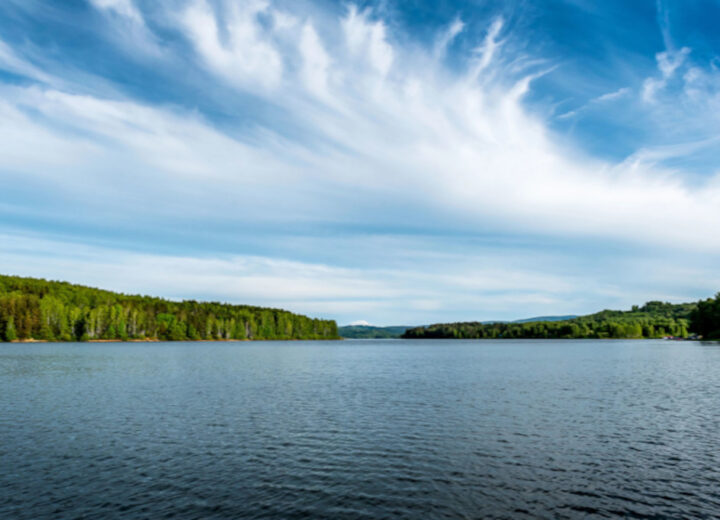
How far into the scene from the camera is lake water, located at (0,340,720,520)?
22.1m

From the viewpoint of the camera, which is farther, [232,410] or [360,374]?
[360,374]

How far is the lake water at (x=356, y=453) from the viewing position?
22141 millimetres

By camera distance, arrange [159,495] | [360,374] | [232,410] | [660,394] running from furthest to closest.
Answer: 1. [360,374]
2. [660,394]
3. [232,410]
4. [159,495]

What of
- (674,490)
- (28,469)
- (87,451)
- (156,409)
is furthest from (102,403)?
(674,490)

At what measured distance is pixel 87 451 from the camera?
30.4 metres

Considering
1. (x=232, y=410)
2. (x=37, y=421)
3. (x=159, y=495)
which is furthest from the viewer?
(x=232, y=410)

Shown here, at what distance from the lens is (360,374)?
83312mm

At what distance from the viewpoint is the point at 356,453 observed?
30.9 metres

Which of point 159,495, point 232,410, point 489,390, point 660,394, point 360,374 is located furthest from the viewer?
point 360,374

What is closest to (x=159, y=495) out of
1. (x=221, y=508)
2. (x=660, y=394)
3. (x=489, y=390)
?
(x=221, y=508)

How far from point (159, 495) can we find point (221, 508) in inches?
154

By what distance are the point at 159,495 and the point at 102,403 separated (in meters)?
30.7

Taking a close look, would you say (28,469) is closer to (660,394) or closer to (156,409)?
(156,409)

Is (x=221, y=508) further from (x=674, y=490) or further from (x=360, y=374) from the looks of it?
→ (x=360, y=374)
